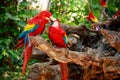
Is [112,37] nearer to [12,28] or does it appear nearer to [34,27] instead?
[34,27]

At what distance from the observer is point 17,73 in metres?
2.08

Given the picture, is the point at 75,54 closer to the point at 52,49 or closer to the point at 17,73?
the point at 52,49

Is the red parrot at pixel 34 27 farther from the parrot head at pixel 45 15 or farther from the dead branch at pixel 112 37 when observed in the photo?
the dead branch at pixel 112 37

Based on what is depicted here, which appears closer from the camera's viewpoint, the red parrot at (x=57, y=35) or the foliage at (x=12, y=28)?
the red parrot at (x=57, y=35)

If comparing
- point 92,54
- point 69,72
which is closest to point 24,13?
→ point 69,72

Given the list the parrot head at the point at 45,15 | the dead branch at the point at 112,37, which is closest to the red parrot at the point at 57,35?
the parrot head at the point at 45,15

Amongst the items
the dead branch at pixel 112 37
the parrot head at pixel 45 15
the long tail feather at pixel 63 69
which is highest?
the parrot head at pixel 45 15

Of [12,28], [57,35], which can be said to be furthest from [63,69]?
[12,28]

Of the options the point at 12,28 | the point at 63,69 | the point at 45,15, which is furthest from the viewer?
the point at 12,28

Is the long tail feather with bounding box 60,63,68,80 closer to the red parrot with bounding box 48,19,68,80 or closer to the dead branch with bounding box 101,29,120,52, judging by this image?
the red parrot with bounding box 48,19,68,80

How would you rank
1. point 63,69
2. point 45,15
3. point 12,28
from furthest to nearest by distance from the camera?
1. point 12,28
2. point 63,69
3. point 45,15

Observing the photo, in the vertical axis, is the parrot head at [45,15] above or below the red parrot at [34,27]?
above

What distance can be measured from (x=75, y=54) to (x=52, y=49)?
0.13 metres

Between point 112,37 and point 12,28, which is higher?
point 112,37
